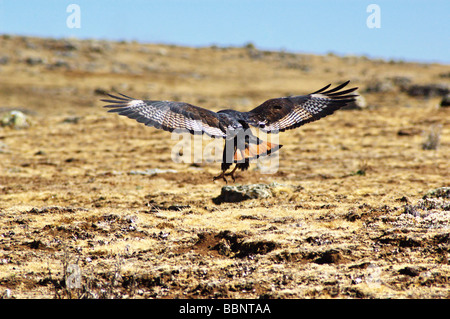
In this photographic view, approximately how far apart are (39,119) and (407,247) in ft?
43.9

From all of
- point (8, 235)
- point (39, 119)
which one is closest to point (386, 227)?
point (8, 235)

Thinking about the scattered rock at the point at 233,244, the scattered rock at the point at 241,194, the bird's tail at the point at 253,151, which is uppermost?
the bird's tail at the point at 253,151

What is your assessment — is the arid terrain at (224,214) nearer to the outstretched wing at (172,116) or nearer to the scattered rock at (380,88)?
the outstretched wing at (172,116)

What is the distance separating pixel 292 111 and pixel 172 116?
5.50 feet

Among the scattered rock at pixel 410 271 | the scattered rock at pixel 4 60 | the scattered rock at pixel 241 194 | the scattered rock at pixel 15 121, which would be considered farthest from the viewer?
the scattered rock at pixel 4 60

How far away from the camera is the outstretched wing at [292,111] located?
6.46m

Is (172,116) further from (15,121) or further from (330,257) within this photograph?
(15,121)

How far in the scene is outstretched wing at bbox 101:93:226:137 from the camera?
586cm

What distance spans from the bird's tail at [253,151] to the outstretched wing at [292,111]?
46 centimetres

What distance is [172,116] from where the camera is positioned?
6031 mm

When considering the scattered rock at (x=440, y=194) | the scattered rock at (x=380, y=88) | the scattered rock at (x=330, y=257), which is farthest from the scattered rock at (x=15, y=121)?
the scattered rock at (x=380, y=88)

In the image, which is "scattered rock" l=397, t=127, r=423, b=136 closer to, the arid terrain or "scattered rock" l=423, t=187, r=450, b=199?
the arid terrain

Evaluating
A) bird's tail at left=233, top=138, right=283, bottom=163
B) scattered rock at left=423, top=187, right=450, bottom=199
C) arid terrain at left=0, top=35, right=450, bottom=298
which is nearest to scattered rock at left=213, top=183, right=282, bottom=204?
arid terrain at left=0, top=35, right=450, bottom=298

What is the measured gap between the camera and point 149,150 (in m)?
11.9
